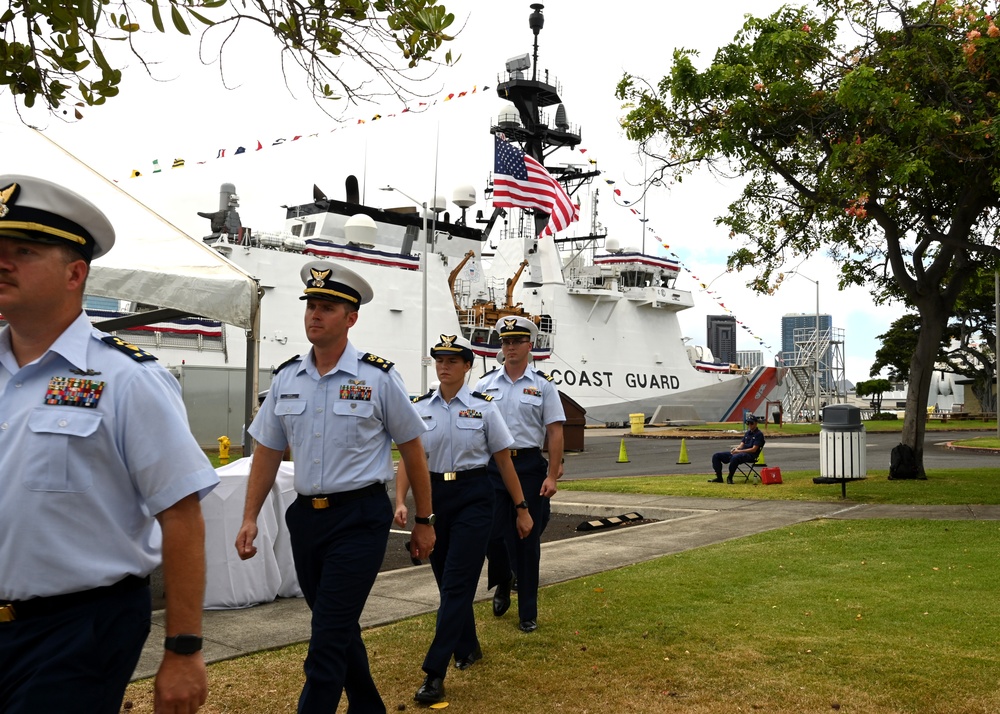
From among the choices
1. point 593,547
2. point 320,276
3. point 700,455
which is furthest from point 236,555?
point 700,455

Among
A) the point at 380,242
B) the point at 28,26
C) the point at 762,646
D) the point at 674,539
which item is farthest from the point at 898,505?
the point at 380,242

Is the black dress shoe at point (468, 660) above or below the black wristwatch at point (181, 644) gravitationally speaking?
below

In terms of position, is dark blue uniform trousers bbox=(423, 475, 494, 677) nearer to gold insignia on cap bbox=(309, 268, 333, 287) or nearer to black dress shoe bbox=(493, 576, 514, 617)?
black dress shoe bbox=(493, 576, 514, 617)

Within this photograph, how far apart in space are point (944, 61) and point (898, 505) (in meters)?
5.99

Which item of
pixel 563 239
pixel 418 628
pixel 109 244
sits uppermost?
pixel 563 239

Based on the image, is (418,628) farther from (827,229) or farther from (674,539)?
(827,229)

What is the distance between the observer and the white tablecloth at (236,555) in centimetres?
654

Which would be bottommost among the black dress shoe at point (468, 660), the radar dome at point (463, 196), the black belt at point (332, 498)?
the black dress shoe at point (468, 660)

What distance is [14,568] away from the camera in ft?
7.52

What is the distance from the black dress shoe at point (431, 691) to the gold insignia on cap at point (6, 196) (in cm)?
320

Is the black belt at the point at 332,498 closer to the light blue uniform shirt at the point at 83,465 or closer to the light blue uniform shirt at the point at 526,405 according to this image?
the light blue uniform shirt at the point at 83,465

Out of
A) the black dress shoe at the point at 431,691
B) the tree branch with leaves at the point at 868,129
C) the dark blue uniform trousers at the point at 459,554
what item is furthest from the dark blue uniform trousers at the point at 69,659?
the tree branch with leaves at the point at 868,129

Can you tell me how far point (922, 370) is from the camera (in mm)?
15617

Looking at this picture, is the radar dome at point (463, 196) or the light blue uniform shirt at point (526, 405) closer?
the light blue uniform shirt at point (526, 405)
